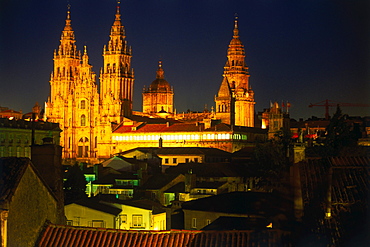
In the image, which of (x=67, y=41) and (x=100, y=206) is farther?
(x=67, y=41)

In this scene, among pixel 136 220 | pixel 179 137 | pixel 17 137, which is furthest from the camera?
pixel 179 137

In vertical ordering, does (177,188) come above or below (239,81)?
below

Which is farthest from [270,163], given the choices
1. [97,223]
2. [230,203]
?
[97,223]

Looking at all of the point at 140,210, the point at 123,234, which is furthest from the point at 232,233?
the point at 140,210

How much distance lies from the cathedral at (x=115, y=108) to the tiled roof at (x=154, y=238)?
8769 centimetres

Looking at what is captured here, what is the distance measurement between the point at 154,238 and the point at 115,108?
100798 mm

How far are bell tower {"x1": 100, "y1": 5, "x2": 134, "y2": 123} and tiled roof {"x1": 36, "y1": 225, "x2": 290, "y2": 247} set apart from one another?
101 m

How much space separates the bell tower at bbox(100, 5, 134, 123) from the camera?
394ft

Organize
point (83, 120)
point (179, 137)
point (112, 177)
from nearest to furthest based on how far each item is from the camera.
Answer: point (112, 177) → point (179, 137) → point (83, 120)

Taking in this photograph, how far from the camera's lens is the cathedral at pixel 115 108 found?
107 m

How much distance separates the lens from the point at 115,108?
11644 centimetres

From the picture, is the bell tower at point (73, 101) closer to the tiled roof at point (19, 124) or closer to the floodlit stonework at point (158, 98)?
the tiled roof at point (19, 124)

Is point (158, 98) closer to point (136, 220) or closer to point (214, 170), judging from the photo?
point (214, 170)

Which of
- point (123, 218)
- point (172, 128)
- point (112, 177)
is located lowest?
point (123, 218)
